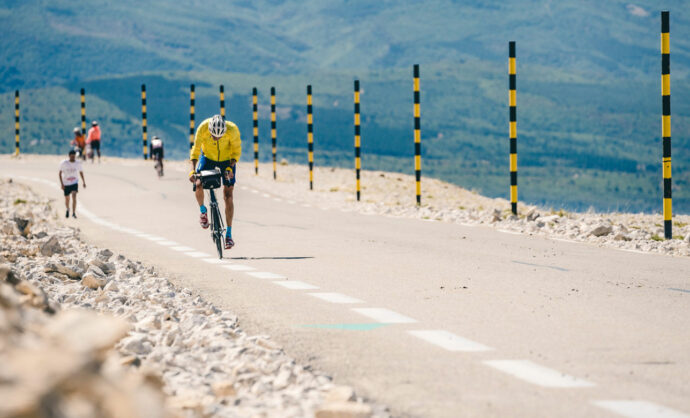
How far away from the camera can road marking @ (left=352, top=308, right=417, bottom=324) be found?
8945mm

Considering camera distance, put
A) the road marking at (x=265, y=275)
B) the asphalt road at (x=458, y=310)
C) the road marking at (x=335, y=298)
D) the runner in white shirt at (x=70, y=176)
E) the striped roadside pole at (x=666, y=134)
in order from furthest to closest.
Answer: the runner in white shirt at (x=70, y=176)
the striped roadside pole at (x=666, y=134)
the road marking at (x=265, y=275)
the road marking at (x=335, y=298)
the asphalt road at (x=458, y=310)

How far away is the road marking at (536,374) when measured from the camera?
6.50m

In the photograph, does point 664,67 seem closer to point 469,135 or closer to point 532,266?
point 532,266

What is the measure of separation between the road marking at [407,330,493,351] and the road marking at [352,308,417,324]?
1.76 ft

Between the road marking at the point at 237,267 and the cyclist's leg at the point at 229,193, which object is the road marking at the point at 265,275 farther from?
the cyclist's leg at the point at 229,193

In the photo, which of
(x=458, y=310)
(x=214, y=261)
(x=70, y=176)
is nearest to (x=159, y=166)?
(x=70, y=176)

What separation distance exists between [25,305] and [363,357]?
2.40 meters

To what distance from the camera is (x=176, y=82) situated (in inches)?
7475

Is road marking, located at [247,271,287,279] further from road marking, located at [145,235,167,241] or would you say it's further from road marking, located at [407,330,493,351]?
road marking, located at [145,235,167,241]

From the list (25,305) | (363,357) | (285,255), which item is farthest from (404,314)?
(285,255)

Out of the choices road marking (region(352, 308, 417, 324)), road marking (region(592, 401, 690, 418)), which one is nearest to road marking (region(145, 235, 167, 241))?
road marking (region(352, 308, 417, 324))

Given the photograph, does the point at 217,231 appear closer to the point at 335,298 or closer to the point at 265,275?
the point at 265,275

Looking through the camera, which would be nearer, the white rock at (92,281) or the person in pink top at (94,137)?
the white rock at (92,281)

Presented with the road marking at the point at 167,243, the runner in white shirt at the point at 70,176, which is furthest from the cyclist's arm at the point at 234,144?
the runner in white shirt at the point at 70,176
